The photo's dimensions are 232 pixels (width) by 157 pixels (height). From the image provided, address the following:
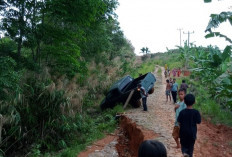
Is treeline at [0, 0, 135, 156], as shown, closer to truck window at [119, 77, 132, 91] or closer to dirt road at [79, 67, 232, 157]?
dirt road at [79, 67, 232, 157]

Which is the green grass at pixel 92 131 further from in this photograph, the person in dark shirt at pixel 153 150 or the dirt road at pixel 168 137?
the person in dark shirt at pixel 153 150

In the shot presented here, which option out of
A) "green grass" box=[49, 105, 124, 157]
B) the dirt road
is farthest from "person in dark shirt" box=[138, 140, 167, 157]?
"green grass" box=[49, 105, 124, 157]

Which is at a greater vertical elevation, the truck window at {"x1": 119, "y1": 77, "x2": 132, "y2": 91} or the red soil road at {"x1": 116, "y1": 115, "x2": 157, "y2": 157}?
the truck window at {"x1": 119, "y1": 77, "x2": 132, "y2": 91}

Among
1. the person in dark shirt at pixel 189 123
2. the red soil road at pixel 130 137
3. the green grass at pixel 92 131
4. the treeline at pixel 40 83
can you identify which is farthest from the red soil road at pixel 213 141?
the treeline at pixel 40 83

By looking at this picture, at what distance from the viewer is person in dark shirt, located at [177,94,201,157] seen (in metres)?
3.71

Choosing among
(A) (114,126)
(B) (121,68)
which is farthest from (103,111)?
(B) (121,68)

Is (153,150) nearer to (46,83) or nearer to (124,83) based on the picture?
(46,83)

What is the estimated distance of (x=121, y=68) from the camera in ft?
62.0

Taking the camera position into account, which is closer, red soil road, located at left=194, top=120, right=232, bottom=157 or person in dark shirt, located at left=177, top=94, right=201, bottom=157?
person in dark shirt, located at left=177, top=94, right=201, bottom=157

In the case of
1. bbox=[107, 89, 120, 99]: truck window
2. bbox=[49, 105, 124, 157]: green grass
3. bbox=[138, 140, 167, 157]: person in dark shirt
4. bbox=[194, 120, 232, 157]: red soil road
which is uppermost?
bbox=[138, 140, 167, 157]: person in dark shirt

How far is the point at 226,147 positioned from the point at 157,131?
2111 mm

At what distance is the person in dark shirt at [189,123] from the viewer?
12.2 feet

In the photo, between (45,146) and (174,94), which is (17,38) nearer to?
(45,146)

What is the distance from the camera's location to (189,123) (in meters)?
3.77
